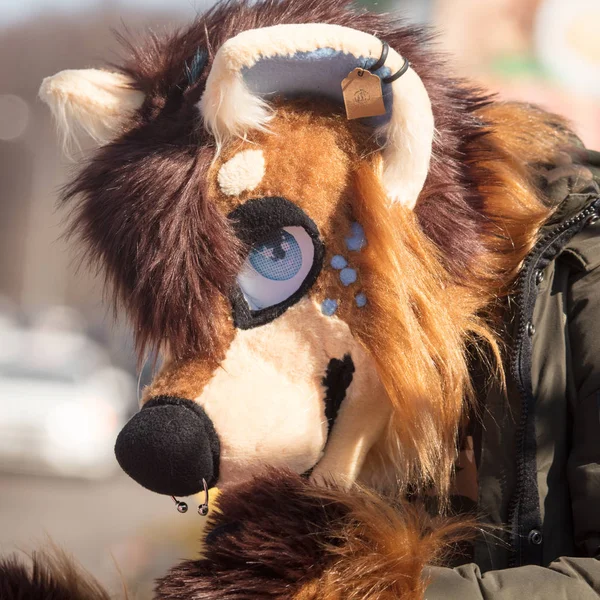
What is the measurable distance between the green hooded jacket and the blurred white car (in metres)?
4.72

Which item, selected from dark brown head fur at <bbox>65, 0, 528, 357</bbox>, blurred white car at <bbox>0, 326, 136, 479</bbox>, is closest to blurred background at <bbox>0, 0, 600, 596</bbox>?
blurred white car at <bbox>0, 326, 136, 479</bbox>

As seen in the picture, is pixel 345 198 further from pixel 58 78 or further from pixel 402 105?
pixel 58 78

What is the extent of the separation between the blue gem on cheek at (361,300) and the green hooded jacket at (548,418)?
0.25 m

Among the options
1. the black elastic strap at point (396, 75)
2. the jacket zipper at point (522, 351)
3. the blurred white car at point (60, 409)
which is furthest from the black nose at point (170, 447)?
the blurred white car at point (60, 409)

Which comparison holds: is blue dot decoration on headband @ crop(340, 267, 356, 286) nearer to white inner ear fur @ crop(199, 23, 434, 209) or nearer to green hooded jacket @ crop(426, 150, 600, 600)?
white inner ear fur @ crop(199, 23, 434, 209)

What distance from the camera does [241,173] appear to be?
1.10 meters

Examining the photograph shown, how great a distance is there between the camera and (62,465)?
5.40 metres

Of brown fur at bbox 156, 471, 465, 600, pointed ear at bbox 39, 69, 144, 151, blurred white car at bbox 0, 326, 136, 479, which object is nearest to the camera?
brown fur at bbox 156, 471, 465, 600

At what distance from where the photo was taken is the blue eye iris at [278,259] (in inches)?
43.4

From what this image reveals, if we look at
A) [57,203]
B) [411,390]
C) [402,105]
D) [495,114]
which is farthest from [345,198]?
[57,203]

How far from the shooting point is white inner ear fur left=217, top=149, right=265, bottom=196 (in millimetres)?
1101

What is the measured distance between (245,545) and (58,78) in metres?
0.87

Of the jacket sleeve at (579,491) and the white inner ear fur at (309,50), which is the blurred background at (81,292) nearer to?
the white inner ear fur at (309,50)

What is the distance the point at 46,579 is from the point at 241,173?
0.70m
